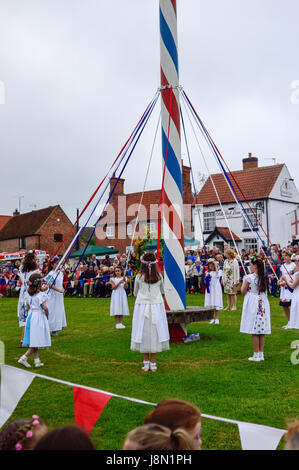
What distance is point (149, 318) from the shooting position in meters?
6.76

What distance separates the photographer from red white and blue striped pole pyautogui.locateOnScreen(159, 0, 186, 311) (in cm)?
823

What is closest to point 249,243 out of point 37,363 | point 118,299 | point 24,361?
point 118,299

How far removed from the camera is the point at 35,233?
1853 inches

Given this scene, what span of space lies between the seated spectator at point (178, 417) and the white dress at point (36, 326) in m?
5.35

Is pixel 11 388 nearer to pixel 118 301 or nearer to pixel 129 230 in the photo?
pixel 118 301

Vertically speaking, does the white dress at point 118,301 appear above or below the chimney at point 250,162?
below

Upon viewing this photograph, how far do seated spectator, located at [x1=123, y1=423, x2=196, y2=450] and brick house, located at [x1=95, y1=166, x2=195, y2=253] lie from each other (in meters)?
34.2

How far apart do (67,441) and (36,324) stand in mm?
5641

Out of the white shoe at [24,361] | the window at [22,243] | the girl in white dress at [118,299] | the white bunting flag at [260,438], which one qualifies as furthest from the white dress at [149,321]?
the window at [22,243]

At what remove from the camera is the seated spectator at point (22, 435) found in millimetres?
1910

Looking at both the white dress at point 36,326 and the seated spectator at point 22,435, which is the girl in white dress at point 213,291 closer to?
the white dress at point 36,326

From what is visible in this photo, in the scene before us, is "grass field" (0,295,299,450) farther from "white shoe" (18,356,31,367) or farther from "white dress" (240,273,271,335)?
"white dress" (240,273,271,335)

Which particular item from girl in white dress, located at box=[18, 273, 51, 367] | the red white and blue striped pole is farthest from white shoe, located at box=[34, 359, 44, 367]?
the red white and blue striped pole

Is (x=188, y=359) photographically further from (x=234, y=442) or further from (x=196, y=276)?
(x=196, y=276)
